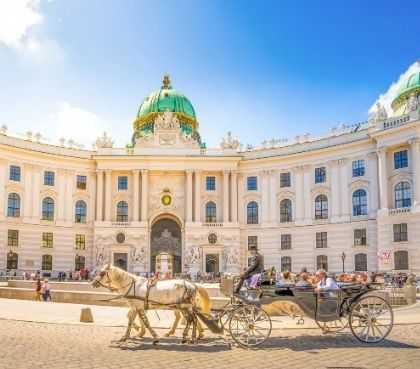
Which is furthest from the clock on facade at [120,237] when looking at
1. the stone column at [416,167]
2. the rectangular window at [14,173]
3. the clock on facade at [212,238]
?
the stone column at [416,167]

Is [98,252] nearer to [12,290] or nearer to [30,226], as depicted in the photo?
[30,226]

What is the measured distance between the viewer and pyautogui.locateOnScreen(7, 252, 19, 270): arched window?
5612cm

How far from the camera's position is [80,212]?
63.0 meters

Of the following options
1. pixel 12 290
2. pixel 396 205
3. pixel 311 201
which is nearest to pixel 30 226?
pixel 12 290

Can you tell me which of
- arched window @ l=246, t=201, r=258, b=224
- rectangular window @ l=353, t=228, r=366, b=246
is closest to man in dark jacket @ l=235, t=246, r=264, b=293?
rectangular window @ l=353, t=228, r=366, b=246

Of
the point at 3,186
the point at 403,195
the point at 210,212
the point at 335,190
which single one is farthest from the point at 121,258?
the point at 403,195

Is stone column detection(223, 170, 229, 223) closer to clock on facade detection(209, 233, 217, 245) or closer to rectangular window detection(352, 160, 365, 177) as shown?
clock on facade detection(209, 233, 217, 245)

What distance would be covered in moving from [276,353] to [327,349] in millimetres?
1464

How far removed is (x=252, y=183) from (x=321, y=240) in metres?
11.7

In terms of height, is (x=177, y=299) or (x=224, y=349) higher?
(x=177, y=299)

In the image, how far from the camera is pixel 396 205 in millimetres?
51438

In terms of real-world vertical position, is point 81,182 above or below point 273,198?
above

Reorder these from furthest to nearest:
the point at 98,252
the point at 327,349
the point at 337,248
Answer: the point at 98,252 → the point at 337,248 → the point at 327,349

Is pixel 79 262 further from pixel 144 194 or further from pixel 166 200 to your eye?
pixel 166 200
